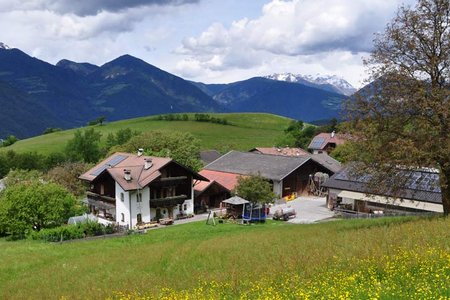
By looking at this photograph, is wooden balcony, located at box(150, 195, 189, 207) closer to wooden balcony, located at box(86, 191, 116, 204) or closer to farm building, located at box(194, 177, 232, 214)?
farm building, located at box(194, 177, 232, 214)

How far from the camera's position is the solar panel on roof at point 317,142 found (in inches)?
4893

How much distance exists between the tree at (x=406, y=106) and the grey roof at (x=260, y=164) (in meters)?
44.2

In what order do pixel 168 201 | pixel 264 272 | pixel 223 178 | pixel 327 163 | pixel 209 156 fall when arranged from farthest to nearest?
pixel 209 156 → pixel 327 163 → pixel 223 178 → pixel 168 201 → pixel 264 272

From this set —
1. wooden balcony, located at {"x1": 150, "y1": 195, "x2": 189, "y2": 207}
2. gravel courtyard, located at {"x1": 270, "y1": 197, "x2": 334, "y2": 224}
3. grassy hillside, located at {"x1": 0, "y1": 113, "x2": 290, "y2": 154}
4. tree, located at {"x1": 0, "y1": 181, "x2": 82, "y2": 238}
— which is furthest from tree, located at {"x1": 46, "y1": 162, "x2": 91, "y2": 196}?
grassy hillside, located at {"x1": 0, "y1": 113, "x2": 290, "y2": 154}

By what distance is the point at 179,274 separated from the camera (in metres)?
17.3

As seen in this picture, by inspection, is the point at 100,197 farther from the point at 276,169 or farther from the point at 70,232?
the point at 276,169

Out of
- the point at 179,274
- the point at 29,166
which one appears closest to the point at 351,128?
the point at 179,274

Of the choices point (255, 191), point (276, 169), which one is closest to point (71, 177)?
point (276, 169)

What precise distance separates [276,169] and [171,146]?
20.1 m

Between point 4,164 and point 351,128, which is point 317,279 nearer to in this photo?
point 351,128

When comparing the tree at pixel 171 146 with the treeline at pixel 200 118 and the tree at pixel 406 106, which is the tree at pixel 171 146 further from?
the treeline at pixel 200 118

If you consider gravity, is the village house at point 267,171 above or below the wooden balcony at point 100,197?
above

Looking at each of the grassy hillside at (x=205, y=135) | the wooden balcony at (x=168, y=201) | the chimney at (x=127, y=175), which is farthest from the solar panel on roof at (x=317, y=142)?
the chimney at (x=127, y=175)

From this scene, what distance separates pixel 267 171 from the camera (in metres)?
71.4
